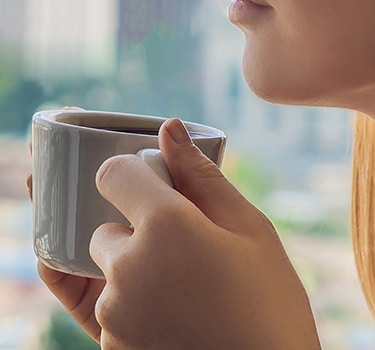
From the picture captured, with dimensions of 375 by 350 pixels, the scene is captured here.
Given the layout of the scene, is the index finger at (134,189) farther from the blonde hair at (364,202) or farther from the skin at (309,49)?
the blonde hair at (364,202)

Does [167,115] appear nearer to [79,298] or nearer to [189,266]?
[79,298]

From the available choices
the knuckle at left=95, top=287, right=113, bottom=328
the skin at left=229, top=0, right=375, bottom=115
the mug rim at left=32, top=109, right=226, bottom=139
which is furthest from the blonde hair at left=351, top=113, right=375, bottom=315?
the knuckle at left=95, top=287, right=113, bottom=328

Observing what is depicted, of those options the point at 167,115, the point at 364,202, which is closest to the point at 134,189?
the point at 364,202

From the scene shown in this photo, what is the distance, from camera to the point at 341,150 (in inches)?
46.1

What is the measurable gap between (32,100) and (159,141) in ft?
2.05

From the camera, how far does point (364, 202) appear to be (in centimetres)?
83

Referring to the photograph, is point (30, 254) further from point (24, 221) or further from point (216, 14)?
point (216, 14)

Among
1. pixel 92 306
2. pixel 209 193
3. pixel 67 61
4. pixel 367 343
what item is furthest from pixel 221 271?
pixel 367 343

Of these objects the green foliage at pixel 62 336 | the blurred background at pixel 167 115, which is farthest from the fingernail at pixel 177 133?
the green foliage at pixel 62 336

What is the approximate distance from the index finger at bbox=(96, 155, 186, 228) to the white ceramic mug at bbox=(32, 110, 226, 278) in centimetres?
1

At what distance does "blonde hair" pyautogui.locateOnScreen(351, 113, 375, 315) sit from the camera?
2.66 ft

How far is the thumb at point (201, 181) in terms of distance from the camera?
48 centimetres

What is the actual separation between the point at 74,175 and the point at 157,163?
7cm

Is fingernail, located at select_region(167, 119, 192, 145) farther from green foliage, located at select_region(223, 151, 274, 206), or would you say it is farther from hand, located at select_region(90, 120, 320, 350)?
green foliage, located at select_region(223, 151, 274, 206)
